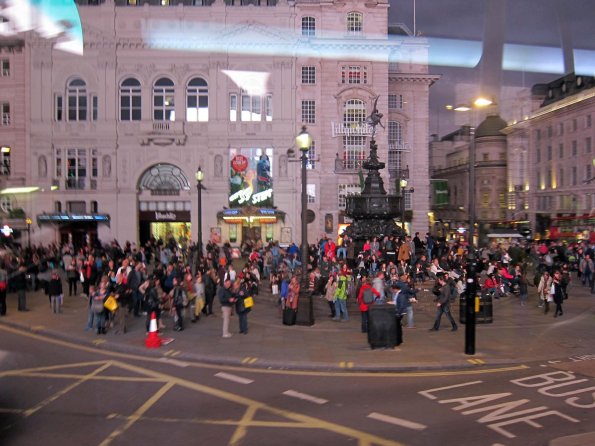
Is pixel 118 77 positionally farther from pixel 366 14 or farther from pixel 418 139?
pixel 418 139

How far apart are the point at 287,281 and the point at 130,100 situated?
31.9 metres

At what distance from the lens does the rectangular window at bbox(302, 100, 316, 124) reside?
46.0 m

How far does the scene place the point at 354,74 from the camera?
46.8m

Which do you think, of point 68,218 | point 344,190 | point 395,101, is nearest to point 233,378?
point 68,218

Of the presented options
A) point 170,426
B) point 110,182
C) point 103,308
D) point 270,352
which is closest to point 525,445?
point 170,426

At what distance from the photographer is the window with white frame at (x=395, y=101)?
5103 cm

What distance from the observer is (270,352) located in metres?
13.1

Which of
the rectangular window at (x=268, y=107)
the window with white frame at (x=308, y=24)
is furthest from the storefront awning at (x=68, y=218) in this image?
the window with white frame at (x=308, y=24)

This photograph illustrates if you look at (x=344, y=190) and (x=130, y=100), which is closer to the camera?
(x=130, y=100)

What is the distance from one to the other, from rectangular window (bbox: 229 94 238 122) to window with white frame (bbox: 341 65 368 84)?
9.21 metres

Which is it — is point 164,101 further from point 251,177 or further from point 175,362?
point 175,362

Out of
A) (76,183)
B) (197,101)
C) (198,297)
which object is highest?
(197,101)

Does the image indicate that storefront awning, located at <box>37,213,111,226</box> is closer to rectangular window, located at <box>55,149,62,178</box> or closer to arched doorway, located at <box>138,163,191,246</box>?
arched doorway, located at <box>138,163,191,246</box>

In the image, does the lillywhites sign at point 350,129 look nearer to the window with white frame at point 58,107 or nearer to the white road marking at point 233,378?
the window with white frame at point 58,107
